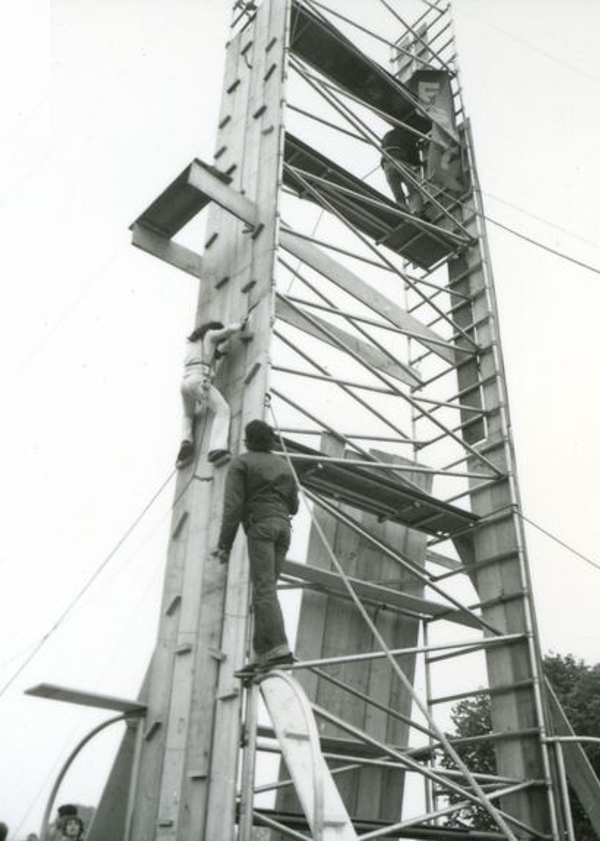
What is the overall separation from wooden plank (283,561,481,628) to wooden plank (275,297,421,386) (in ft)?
9.07

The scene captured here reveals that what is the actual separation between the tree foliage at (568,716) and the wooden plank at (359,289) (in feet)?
60.5

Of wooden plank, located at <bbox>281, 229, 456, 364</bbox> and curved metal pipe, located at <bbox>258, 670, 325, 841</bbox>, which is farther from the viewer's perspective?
wooden plank, located at <bbox>281, 229, 456, 364</bbox>

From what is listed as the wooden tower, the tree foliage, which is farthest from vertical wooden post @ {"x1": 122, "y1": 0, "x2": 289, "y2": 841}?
the tree foliage

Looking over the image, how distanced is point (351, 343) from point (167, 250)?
2.81 metres

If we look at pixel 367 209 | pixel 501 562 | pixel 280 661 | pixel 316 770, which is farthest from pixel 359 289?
pixel 316 770

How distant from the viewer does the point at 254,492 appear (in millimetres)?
5969

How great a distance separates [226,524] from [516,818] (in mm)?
4689

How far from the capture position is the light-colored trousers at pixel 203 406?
728cm

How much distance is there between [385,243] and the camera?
40.0 ft

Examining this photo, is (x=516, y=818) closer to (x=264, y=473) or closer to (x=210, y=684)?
(x=210, y=684)

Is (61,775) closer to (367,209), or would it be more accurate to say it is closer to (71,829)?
(71,829)

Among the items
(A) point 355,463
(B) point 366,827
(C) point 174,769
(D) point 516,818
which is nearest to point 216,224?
(A) point 355,463

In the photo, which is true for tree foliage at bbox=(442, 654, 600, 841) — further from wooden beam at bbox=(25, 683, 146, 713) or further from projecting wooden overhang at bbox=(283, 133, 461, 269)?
wooden beam at bbox=(25, 683, 146, 713)

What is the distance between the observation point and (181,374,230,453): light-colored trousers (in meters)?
7.28
